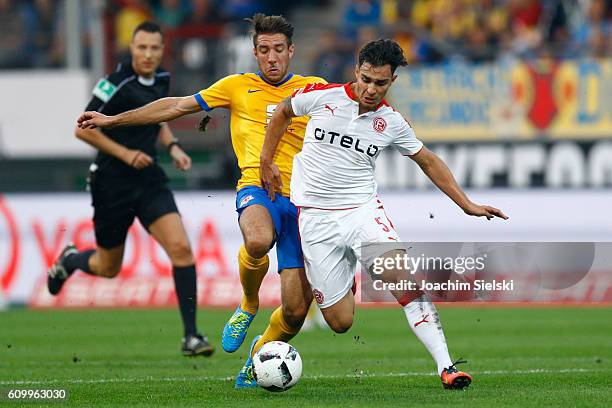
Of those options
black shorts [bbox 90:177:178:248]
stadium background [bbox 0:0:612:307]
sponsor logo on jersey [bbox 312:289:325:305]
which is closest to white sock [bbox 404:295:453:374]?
sponsor logo on jersey [bbox 312:289:325:305]

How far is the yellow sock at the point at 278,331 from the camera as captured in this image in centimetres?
856

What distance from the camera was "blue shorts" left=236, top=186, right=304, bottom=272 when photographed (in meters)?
8.55

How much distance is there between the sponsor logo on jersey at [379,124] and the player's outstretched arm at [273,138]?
560 millimetres

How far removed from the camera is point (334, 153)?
8172 millimetres

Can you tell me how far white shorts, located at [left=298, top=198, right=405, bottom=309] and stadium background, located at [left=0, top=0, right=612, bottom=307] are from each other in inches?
294

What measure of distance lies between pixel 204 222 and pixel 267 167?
871 cm

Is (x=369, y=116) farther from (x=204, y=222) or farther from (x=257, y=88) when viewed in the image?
(x=204, y=222)

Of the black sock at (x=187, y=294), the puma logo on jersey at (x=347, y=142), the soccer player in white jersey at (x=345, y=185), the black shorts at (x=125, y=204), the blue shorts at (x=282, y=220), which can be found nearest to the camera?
the soccer player in white jersey at (x=345, y=185)

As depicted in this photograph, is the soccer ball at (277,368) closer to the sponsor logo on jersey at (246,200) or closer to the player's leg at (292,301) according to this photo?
the player's leg at (292,301)

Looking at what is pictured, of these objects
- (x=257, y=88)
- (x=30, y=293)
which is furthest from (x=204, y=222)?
(x=257, y=88)

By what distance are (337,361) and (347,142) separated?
303 centimetres

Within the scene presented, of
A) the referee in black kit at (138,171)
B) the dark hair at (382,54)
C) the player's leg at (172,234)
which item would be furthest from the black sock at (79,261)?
the dark hair at (382,54)

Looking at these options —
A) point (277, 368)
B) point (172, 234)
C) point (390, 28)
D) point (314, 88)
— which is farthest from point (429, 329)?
point (390, 28)

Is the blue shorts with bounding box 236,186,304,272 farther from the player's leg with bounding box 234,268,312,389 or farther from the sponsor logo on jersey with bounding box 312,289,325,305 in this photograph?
the sponsor logo on jersey with bounding box 312,289,325,305
